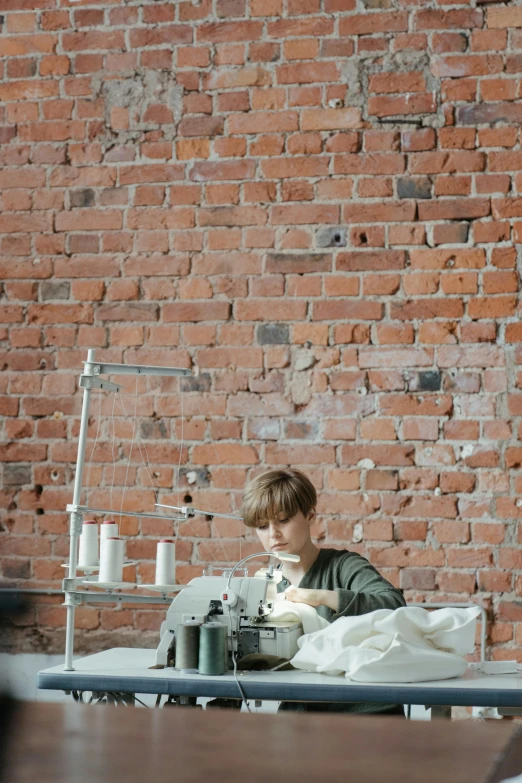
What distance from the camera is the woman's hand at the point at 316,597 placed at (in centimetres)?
229

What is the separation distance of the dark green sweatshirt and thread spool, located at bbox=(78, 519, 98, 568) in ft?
1.84

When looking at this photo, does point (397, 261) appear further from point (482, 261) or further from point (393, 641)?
point (393, 641)

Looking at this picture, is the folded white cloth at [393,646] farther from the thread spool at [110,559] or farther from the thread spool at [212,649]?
the thread spool at [110,559]

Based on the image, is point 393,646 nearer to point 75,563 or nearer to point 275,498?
point 275,498

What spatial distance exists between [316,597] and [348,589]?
0.25 meters

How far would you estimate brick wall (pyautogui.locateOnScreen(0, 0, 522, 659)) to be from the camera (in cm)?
316

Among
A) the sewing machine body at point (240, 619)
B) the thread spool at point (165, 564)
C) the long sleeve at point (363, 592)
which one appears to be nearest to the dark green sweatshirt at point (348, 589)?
the long sleeve at point (363, 592)

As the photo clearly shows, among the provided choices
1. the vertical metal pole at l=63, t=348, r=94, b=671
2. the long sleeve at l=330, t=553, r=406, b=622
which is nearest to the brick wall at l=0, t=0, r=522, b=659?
the long sleeve at l=330, t=553, r=406, b=622

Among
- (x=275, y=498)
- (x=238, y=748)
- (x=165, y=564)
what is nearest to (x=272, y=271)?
(x=275, y=498)

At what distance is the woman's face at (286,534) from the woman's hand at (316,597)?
0.31 m

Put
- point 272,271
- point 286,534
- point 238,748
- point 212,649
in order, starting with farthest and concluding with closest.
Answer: point 272,271, point 286,534, point 212,649, point 238,748

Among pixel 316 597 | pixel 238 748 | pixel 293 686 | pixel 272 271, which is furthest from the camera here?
pixel 272 271

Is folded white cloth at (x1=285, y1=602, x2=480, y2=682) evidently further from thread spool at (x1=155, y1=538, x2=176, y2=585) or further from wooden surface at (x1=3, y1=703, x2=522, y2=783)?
wooden surface at (x1=3, y1=703, x2=522, y2=783)

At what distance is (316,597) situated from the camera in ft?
7.52
